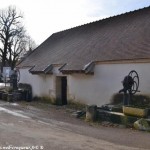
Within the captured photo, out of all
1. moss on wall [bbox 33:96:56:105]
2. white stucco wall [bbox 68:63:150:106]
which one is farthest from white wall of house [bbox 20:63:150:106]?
moss on wall [bbox 33:96:56:105]

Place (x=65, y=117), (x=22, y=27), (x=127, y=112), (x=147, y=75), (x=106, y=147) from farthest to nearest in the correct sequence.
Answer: (x=22, y=27), (x=65, y=117), (x=147, y=75), (x=127, y=112), (x=106, y=147)

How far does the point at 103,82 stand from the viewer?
61.1ft

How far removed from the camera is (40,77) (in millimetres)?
25062

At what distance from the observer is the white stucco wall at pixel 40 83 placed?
23688mm

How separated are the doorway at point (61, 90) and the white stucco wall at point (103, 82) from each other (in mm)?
1668

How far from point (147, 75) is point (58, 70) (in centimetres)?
768

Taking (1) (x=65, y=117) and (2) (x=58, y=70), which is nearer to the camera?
(1) (x=65, y=117)

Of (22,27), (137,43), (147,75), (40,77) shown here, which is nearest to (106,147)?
(147,75)

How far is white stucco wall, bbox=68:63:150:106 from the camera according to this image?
16172 millimetres

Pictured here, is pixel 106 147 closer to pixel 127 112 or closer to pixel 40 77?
pixel 127 112

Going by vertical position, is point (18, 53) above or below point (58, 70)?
above

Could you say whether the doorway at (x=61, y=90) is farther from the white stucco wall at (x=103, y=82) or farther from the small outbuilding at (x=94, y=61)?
the white stucco wall at (x=103, y=82)

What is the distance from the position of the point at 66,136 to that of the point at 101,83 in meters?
7.76

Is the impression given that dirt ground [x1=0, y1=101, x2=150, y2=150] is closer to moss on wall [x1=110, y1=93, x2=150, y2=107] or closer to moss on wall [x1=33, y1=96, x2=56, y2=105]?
moss on wall [x1=110, y1=93, x2=150, y2=107]
